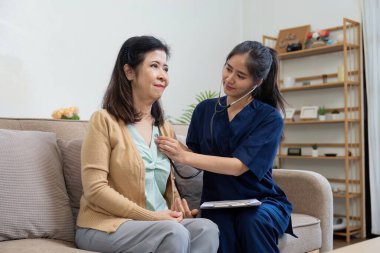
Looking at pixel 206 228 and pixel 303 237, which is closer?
pixel 206 228

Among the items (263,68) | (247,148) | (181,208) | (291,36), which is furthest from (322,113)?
(181,208)

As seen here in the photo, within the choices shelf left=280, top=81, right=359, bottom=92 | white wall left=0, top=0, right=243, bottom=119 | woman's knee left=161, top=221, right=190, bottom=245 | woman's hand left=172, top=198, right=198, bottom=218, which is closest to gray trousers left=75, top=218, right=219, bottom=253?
woman's knee left=161, top=221, right=190, bottom=245

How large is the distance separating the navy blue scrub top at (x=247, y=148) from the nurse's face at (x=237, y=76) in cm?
8

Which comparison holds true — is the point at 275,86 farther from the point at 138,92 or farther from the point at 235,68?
the point at 138,92

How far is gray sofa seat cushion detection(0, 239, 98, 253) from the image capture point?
4.14 ft

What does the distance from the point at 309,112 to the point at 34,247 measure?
3.59 m

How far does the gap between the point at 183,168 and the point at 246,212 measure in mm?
477

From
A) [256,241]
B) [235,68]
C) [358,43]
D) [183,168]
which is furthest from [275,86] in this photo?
[358,43]

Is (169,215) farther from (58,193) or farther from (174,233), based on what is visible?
(58,193)

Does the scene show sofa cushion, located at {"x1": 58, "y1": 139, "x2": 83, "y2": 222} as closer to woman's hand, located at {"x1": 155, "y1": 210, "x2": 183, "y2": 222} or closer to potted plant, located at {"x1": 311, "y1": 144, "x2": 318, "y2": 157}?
woman's hand, located at {"x1": 155, "y1": 210, "x2": 183, "y2": 222}

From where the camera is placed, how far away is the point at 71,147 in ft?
5.48

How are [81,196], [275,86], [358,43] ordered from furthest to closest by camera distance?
[358,43] < [275,86] < [81,196]

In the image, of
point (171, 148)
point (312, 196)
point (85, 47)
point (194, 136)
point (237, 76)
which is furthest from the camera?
point (85, 47)

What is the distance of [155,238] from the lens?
4.06 feet
